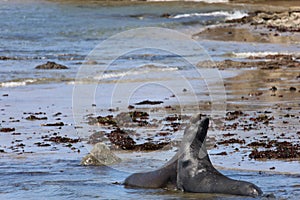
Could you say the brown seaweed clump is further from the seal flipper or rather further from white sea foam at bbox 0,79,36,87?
white sea foam at bbox 0,79,36,87

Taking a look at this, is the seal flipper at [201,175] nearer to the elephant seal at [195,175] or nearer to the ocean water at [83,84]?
the elephant seal at [195,175]

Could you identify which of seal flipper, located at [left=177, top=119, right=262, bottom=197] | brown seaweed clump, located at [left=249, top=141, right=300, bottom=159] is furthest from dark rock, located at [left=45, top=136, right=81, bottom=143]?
seal flipper, located at [left=177, top=119, right=262, bottom=197]

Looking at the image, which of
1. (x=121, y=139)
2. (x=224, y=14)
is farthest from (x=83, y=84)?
(x=224, y=14)

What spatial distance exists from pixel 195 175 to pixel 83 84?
35.5 feet

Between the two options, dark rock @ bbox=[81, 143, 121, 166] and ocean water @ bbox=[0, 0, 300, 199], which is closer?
ocean water @ bbox=[0, 0, 300, 199]

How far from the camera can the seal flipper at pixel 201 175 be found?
753cm

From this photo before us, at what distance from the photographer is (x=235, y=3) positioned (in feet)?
212

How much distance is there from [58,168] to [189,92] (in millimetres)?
7277

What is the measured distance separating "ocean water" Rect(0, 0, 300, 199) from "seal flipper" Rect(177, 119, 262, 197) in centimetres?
13

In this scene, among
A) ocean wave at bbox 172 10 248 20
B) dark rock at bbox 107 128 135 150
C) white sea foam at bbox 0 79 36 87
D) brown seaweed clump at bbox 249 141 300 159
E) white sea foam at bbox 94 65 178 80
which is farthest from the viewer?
→ ocean wave at bbox 172 10 248 20

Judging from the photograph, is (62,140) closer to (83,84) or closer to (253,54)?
(83,84)

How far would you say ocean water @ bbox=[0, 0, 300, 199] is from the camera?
27.5 feet

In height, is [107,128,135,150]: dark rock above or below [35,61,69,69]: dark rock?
below

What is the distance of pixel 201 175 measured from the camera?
781cm
